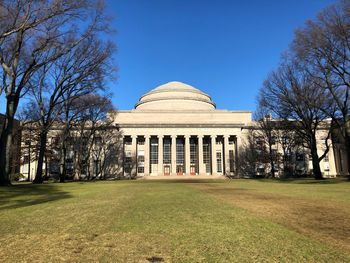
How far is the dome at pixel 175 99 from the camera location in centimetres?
8250

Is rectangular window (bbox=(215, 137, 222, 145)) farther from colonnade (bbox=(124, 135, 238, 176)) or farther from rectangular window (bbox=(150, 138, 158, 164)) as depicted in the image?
rectangular window (bbox=(150, 138, 158, 164))

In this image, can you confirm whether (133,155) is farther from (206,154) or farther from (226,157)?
(226,157)

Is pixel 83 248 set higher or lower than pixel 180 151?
lower

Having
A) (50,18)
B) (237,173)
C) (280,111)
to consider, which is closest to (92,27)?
(50,18)

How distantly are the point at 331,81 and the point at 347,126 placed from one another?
5.61 meters

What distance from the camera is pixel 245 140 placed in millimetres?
72250

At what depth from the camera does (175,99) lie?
8331cm

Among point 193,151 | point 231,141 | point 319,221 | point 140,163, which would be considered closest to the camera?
point 319,221

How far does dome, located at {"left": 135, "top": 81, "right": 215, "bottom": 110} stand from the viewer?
271ft

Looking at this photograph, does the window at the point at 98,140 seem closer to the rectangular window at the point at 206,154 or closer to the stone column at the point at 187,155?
the stone column at the point at 187,155

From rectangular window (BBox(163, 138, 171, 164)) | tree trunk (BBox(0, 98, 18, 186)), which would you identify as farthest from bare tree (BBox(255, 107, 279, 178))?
tree trunk (BBox(0, 98, 18, 186))

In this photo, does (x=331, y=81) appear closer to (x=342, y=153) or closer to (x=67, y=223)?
(x=67, y=223)

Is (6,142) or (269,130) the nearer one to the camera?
(6,142)

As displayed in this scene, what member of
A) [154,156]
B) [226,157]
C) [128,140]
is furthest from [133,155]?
[226,157]
